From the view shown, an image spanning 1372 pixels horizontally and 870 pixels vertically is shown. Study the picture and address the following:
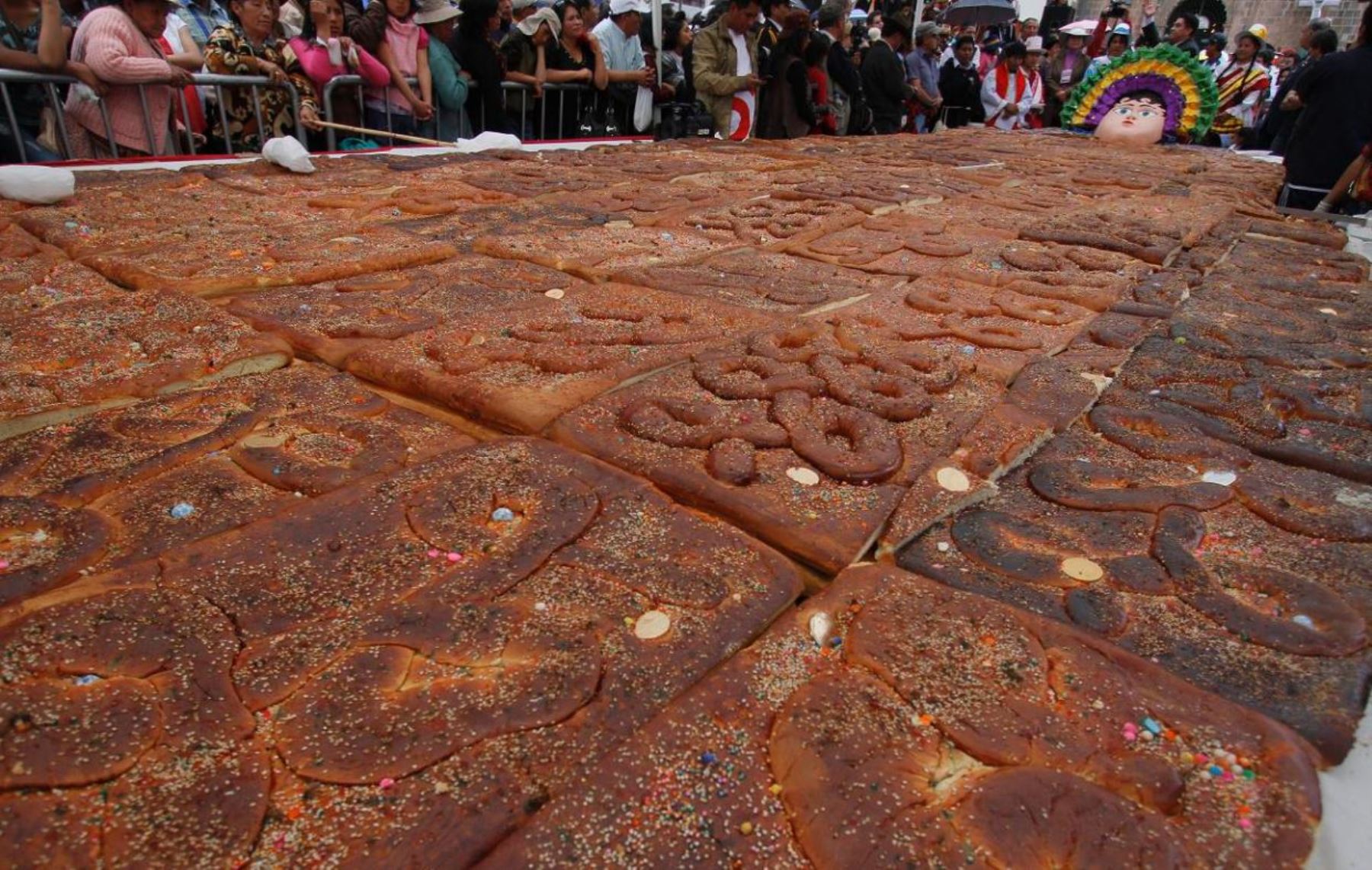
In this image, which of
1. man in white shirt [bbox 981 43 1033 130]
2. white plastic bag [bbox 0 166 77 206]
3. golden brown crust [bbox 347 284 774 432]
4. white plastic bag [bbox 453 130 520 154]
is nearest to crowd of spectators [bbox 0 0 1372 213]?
white plastic bag [bbox 453 130 520 154]

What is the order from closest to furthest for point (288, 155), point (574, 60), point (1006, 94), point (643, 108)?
point (288, 155), point (574, 60), point (643, 108), point (1006, 94)

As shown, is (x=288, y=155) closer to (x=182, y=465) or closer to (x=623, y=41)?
(x=182, y=465)

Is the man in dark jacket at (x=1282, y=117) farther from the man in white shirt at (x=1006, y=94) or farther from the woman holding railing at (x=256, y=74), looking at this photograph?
the woman holding railing at (x=256, y=74)

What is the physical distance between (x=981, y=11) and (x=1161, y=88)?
247 inches

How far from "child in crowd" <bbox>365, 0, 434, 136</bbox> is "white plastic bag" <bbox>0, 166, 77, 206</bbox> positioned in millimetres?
3200

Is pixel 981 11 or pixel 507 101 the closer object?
pixel 507 101

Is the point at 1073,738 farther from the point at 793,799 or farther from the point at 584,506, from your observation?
the point at 584,506

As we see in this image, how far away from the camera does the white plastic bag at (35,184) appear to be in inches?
121

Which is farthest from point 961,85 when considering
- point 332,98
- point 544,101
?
point 332,98

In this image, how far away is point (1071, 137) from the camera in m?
9.06

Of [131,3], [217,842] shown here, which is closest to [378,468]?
[217,842]

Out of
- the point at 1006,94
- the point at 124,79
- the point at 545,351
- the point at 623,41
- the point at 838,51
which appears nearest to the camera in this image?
the point at 545,351

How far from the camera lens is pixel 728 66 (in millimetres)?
7613

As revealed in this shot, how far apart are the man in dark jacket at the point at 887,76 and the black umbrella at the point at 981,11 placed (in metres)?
5.24
